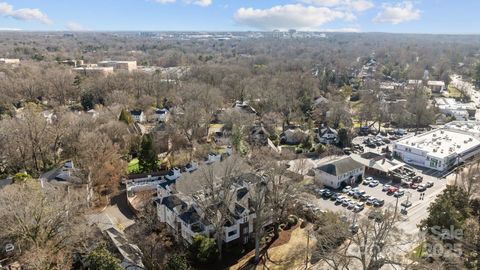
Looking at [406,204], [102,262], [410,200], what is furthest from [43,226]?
[410,200]

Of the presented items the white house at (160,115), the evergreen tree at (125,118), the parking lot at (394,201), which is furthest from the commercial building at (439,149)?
the white house at (160,115)

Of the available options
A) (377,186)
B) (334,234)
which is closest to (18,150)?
(334,234)

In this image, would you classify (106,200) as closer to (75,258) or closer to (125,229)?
(125,229)

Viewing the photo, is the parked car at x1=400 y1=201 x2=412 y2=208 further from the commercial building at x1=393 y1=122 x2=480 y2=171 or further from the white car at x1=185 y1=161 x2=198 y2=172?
the white car at x1=185 y1=161 x2=198 y2=172

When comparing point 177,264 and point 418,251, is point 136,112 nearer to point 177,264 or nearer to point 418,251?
point 177,264

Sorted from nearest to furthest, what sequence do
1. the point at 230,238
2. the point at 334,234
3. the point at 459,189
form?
the point at 334,234, the point at 230,238, the point at 459,189

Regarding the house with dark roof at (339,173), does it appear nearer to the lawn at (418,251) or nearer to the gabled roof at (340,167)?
the gabled roof at (340,167)
